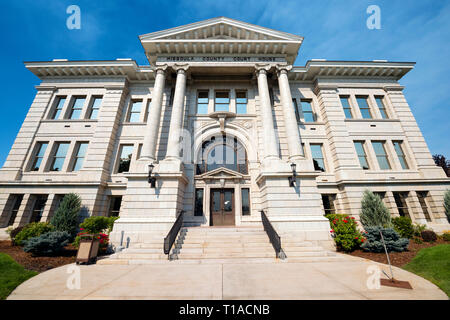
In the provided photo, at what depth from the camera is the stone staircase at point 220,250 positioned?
7.49 m

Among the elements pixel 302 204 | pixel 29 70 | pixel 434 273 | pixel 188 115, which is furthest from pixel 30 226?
pixel 434 273

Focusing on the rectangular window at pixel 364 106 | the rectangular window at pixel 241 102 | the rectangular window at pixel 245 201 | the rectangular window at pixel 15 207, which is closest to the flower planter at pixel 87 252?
the rectangular window at pixel 245 201

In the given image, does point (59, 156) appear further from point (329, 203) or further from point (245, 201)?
point (329, 203)

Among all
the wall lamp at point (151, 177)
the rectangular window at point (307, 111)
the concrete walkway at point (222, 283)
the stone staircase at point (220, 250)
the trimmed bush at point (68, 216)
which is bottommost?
the concrete walkway at point (222, 283)

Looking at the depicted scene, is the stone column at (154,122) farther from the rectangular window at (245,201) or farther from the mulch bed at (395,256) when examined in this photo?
the mulch bed at (395,256)

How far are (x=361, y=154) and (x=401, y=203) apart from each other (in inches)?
179

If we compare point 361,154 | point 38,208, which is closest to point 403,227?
point 361,154

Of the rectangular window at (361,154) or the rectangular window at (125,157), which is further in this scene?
the rectangular window at (125,157)

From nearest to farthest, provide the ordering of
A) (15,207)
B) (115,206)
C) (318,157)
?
(15,207) → (115,206) → (318,157)

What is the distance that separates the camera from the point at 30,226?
10828 mm

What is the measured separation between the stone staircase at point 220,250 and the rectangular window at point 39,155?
12544 millimetres

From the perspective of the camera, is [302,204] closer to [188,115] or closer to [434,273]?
[434,273]

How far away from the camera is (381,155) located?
14977 millimetres

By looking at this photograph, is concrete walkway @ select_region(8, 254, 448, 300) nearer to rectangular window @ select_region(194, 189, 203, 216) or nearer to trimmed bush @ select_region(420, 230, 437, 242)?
rectangular window @ select_region(194, 189, 203, 216)
